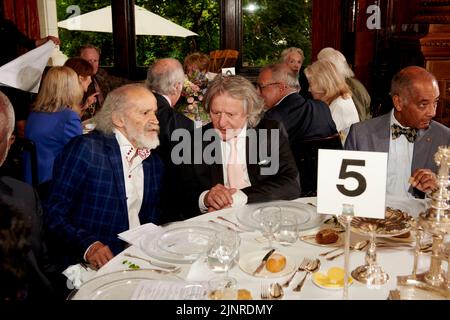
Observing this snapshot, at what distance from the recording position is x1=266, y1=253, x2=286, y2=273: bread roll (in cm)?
145

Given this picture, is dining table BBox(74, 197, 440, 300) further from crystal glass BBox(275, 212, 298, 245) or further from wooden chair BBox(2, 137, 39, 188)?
wooden chair BBox(2, 137, 39, 188)

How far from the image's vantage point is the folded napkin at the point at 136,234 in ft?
5.47

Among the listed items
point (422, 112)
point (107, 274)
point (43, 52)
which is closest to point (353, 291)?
point (107, 274)

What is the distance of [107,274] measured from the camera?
1.40 m

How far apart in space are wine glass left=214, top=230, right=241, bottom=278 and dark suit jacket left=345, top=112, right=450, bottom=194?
4.34 feet

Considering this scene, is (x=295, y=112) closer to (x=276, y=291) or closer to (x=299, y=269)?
(x=299, y=269)

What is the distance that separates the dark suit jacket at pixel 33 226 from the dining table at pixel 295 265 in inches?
9.0

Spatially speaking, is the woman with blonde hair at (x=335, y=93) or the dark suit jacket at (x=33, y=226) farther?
the woman with blonde hair at (x=335, y=93)

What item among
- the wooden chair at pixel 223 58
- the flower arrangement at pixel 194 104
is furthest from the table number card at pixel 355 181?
the wooden chair at pixel 223 58

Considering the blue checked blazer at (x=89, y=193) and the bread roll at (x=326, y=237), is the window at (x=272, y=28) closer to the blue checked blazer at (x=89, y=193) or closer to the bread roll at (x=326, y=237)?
the blue checked blazer at (x=89, y=193)

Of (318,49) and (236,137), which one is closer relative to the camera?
(236,137)

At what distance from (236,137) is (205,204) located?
1.44 feet

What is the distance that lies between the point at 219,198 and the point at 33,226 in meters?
0.81
